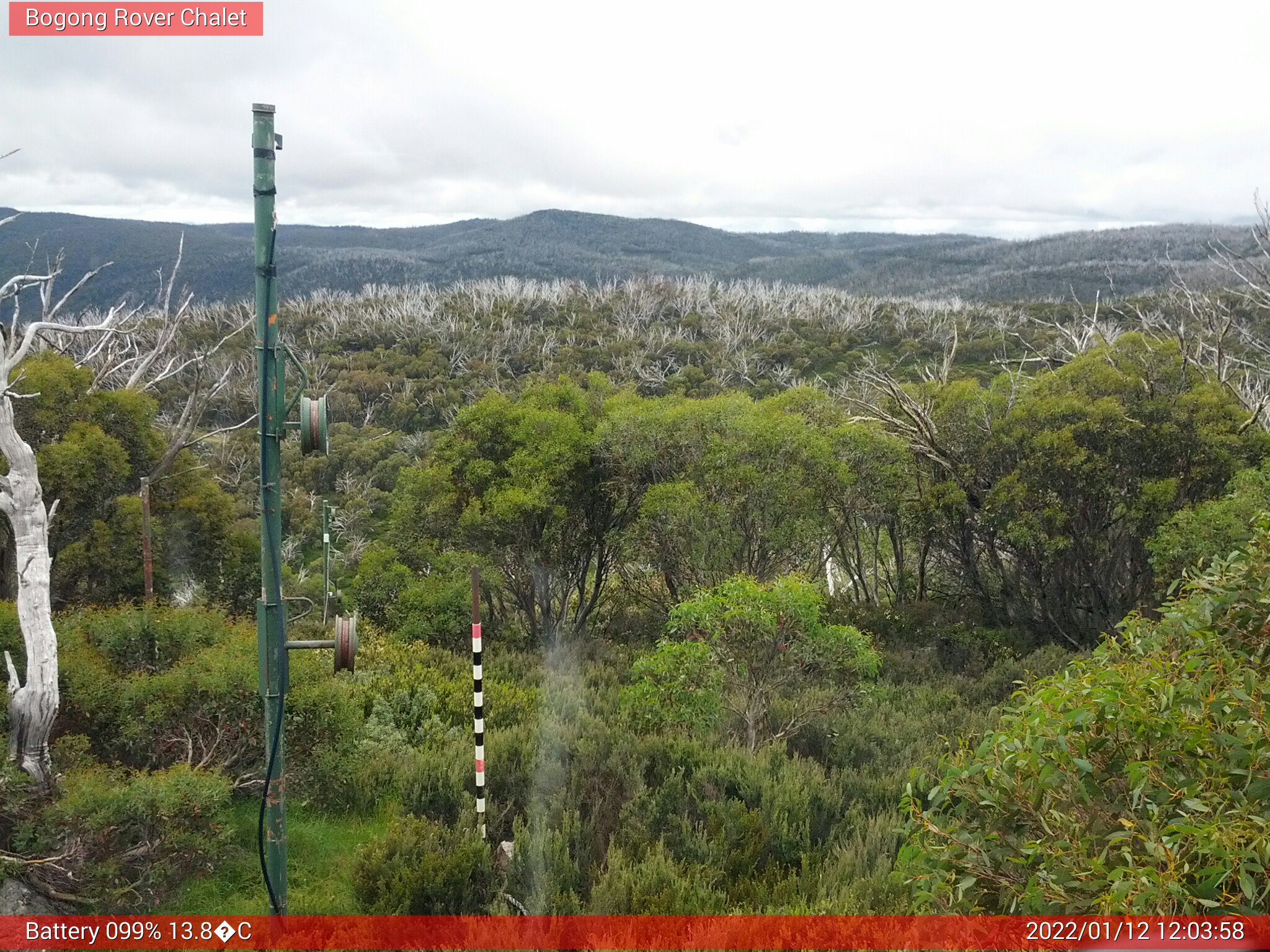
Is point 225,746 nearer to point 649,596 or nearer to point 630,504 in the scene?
point 630,504

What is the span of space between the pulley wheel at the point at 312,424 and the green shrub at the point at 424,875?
2.84m

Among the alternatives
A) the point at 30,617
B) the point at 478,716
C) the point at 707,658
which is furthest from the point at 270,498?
the point at 707,658

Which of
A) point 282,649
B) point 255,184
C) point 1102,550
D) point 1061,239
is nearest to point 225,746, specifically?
point 282,649

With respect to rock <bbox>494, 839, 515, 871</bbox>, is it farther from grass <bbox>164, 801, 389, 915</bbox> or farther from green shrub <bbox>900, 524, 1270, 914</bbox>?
green shrub <bbox>900, 524, 1270, 914</bbox>

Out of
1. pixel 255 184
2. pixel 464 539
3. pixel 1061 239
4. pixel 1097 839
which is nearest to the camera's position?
pixel 1097 839

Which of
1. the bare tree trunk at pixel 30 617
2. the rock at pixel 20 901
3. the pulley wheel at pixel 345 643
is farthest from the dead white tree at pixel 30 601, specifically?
the pulley wheel at pixel 345 643

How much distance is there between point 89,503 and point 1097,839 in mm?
13326

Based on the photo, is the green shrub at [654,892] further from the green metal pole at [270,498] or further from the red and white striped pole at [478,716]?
the green metal pole at [270,498]

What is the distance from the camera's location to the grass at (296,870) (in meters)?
6.18

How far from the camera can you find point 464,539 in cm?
1364


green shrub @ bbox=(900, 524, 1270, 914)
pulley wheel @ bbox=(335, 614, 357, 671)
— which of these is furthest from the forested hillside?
pulley wheel @ bbox=(335, 614, 357, 671)

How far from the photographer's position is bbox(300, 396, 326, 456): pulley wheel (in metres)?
4.84

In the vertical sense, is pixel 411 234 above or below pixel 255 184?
above

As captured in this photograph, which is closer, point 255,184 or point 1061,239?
point 255,184
